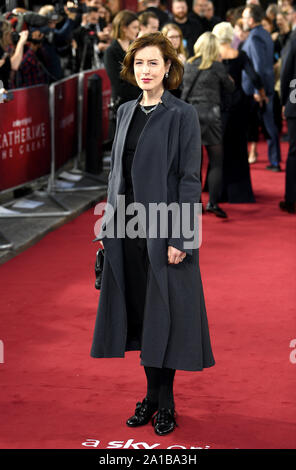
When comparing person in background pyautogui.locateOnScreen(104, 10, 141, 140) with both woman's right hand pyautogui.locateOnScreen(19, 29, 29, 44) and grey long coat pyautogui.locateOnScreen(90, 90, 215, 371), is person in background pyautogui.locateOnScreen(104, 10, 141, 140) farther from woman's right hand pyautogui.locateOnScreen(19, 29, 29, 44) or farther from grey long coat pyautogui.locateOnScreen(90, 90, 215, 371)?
grey long coat pyautogui.locateOnScreen(90, 90, 215, 371)

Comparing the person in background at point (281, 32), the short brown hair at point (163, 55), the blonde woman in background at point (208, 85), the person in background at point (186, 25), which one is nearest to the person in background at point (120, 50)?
the blonde woman in background at point (208, 85)

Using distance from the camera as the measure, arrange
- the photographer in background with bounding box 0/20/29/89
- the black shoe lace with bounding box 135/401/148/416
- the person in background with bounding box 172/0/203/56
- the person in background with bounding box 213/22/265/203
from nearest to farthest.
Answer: the black shoe lace with bounding box 135/401/148/416 → the photographer in background with bounding box 0/20/29/89 → the person in background with bounding box 213/22/265/203 → the person in background with bounding box 172/0/203/56

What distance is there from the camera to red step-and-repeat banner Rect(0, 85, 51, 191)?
848cm

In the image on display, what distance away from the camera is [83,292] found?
265 inches

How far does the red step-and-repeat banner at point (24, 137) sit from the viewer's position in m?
8.48

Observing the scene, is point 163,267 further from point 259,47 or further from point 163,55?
point 259,47

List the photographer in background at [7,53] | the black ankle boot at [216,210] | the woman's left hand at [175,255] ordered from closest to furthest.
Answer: the woman's left hand at [175,255] → the photographer in background at [7,53] → the black ankle boot at [216,210]

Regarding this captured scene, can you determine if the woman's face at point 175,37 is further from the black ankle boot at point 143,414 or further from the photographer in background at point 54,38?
the black ankle boot at point 143,414

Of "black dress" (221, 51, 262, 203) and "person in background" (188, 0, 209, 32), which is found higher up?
"person in background" (188, 0, 209, 32)

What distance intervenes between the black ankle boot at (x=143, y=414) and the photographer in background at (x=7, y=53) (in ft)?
16.8

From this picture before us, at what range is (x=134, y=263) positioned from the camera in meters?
4.18

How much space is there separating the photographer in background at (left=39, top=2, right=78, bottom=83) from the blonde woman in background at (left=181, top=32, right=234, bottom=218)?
2311 millimetres

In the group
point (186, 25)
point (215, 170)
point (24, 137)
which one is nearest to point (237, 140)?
point (215, 170)

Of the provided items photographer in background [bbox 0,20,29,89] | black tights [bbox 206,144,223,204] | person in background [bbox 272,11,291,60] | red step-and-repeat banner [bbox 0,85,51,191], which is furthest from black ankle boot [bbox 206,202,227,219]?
person in background [bbox 272,11,291,60]
